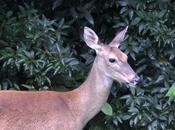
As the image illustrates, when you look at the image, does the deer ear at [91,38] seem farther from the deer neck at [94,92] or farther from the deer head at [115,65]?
the deer neck at [94,92]

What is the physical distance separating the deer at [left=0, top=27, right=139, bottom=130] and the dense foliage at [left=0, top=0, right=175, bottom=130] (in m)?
0.95

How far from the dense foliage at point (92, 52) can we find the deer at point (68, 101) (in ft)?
3.12

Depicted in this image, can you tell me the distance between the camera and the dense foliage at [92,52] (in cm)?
824

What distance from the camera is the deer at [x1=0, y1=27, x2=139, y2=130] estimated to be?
268 inches

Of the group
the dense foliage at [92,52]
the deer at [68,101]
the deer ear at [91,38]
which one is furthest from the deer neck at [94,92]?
the dense foliage at [92,52]

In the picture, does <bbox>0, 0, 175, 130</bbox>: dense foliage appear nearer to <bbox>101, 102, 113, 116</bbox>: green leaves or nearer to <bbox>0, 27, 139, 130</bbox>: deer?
<bbox>101, 102, 113, 116</bbox>: green leaves

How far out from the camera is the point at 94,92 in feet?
23.9

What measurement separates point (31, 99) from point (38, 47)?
4.77ft

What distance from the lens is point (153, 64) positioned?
28.9 feet

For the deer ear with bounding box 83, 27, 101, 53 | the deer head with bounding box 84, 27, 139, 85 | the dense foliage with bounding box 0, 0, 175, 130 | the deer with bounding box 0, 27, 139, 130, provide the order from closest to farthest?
the deer with bounding box 0, 27, 139, 130, the deer head with bounding box 84, 27, 139, 85, the deer ear with bounding box 83, 27, 101, 53, the dense foliage with bounding box 0, 0, 175, 130

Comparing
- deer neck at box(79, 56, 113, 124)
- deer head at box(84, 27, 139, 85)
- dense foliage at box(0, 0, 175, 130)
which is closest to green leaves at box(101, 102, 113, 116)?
dense foliage at box(0, 0, 175, 130)

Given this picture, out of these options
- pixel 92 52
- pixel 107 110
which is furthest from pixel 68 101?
pixel 92 52

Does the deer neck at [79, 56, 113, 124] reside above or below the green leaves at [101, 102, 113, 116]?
above

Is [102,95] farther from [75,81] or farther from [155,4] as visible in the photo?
[155,4]
